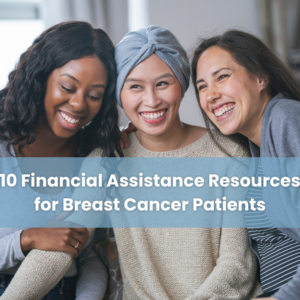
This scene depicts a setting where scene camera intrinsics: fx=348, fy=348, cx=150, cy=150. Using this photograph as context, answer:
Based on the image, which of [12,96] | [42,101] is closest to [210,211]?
[42,101]

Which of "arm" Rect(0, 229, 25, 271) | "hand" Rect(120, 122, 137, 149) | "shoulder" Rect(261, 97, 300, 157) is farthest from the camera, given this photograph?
"hand" Rect(120, 122, 137, 149)

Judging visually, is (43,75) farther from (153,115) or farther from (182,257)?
(182,257)

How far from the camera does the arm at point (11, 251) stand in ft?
3.63

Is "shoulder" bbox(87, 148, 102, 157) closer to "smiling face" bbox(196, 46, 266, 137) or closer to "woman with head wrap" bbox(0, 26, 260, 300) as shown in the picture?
"woman with head wrap" bbox(0, 26, 260, 300)

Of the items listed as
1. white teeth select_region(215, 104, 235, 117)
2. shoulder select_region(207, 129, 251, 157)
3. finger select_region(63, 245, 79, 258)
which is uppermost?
white teeth select_region(215, 104, 235, 117)

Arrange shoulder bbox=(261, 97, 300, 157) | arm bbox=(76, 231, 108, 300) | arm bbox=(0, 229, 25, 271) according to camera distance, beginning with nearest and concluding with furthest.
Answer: shoulder bbox=(261, 97, 300, 157)
arm bbox=(0, 229, 25, 271)
arm bbox=(76, 231, 108, 300)

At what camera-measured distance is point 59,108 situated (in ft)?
4.07

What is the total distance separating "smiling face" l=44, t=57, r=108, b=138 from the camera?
1.18 m

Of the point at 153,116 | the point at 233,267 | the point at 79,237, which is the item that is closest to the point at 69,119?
the point at 153,116

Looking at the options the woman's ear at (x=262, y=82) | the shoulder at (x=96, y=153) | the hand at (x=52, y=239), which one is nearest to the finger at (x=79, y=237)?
the hand at (x=52, y=239)

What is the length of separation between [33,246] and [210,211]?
2.01ft

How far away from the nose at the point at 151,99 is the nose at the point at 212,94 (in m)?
0.16

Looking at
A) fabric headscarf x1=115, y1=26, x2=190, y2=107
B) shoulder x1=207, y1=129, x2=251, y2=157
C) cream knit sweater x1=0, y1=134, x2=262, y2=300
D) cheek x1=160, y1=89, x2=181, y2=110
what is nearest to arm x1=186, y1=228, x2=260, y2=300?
cream knit sweater x1=0, y1=134, x2=262, y2=300

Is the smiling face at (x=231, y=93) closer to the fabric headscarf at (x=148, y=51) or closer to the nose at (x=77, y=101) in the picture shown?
the fabric headscarf at (x=148, y=51)
